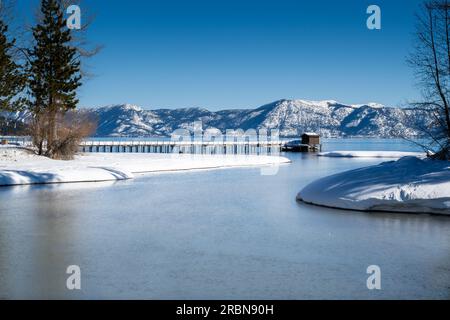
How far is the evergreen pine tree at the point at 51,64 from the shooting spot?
4128cm

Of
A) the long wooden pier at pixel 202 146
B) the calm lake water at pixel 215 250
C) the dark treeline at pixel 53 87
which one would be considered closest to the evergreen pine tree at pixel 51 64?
the dark treeline at pixel 53 87

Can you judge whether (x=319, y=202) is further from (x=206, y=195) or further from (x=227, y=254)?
(x=227, y=254)

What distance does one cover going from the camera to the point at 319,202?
1534 centimetres

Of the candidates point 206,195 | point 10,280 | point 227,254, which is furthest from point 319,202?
point 10,280

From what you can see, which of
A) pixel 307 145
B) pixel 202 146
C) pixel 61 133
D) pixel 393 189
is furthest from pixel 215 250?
pixel 307 145

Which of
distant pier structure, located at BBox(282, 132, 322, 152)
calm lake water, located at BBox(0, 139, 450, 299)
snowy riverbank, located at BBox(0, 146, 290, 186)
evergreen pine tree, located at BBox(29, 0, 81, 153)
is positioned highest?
evergreen pine tree, located at BBox(29, 0, 81, 153)

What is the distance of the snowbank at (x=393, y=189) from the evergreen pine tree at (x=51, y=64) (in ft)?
102

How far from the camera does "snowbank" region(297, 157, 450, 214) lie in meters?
13.3

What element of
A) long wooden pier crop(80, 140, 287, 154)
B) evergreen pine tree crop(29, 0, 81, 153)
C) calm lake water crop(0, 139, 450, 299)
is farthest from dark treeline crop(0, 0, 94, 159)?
long wooden pier crop(80, 140, 287, 154)

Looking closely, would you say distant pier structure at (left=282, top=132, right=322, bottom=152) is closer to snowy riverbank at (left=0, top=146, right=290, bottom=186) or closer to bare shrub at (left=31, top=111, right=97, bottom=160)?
snowy riverbank at (left=0, top=146, right=290, bottom=186)

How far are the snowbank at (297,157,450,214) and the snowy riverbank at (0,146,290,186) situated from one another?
12.6 m

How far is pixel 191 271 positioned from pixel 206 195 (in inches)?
440

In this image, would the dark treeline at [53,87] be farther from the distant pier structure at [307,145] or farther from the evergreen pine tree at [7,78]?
the distant pier structure at [307,145]

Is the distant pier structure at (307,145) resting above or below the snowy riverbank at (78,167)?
above
